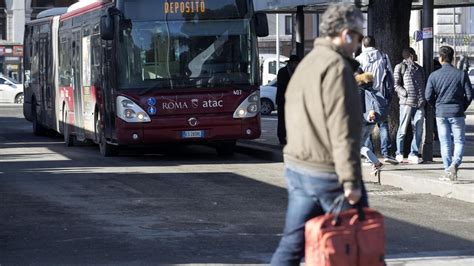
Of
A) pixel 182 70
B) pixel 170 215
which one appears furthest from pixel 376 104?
pixel 182 70

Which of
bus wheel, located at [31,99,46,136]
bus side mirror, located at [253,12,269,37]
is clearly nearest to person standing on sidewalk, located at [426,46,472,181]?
bus side mirror, located at [253,12,269,37]

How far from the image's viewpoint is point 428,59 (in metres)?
16.7

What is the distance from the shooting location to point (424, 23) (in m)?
16.5

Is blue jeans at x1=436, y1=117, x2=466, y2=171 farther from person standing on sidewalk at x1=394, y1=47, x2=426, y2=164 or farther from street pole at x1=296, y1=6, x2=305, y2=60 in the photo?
street pole at x1=296, y1=6, x2=305, y2=60

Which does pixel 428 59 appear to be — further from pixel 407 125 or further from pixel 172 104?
pixel 172 104

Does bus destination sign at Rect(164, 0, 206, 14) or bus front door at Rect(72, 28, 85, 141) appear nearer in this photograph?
bus destination sign at Rect(164, 0, 206, 14)

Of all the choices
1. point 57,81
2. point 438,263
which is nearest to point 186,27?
point 57,81

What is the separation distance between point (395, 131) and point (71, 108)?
29.2 ft

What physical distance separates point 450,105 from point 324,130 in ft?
28.0

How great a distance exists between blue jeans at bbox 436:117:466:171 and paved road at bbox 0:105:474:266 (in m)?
0.70

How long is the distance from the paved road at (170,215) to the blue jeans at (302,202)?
9.05ft

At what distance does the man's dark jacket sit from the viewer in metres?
14.2

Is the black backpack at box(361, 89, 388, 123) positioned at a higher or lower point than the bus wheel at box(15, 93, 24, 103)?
higher

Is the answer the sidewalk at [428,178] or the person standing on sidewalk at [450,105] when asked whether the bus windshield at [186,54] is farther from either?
the person standing on sidewalk at [450,105]
